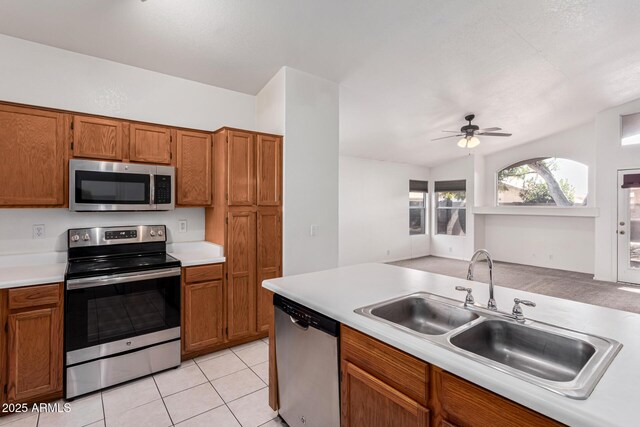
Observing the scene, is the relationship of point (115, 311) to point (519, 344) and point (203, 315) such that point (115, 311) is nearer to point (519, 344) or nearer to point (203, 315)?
point (203, 315)

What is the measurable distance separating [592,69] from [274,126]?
427cm

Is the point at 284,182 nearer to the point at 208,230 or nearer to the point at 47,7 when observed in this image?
the point at 208,230

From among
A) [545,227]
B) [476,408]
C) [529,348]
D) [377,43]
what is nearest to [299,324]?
[476,408]

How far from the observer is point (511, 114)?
17.5 ft

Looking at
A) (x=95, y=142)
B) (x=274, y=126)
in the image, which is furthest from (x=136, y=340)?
(x=274, y=126)

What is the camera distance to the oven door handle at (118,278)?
2.23m

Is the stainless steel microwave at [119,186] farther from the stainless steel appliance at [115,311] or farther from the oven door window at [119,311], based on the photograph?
the oven door window at [119,311]

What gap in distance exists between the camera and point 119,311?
2.42 metres

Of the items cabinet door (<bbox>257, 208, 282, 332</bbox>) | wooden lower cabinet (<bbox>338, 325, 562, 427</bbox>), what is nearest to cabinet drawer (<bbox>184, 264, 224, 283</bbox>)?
cabinet door (<bbox>257, 208, 282, 332</bbox>)

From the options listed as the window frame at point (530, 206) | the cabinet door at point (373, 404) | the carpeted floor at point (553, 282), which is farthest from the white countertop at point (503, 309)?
the window frame at point (530, 206)

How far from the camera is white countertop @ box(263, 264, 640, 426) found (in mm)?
793

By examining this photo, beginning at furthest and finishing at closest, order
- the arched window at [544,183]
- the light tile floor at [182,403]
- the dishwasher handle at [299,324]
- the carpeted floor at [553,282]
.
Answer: the arched window at [544,183], the carpeted floor at [553,282], the light tile floor at [182,403], the dishwasher handle at [299,324]

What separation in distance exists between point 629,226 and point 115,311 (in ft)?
26.4

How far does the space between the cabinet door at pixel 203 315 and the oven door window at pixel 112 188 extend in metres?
0.94
